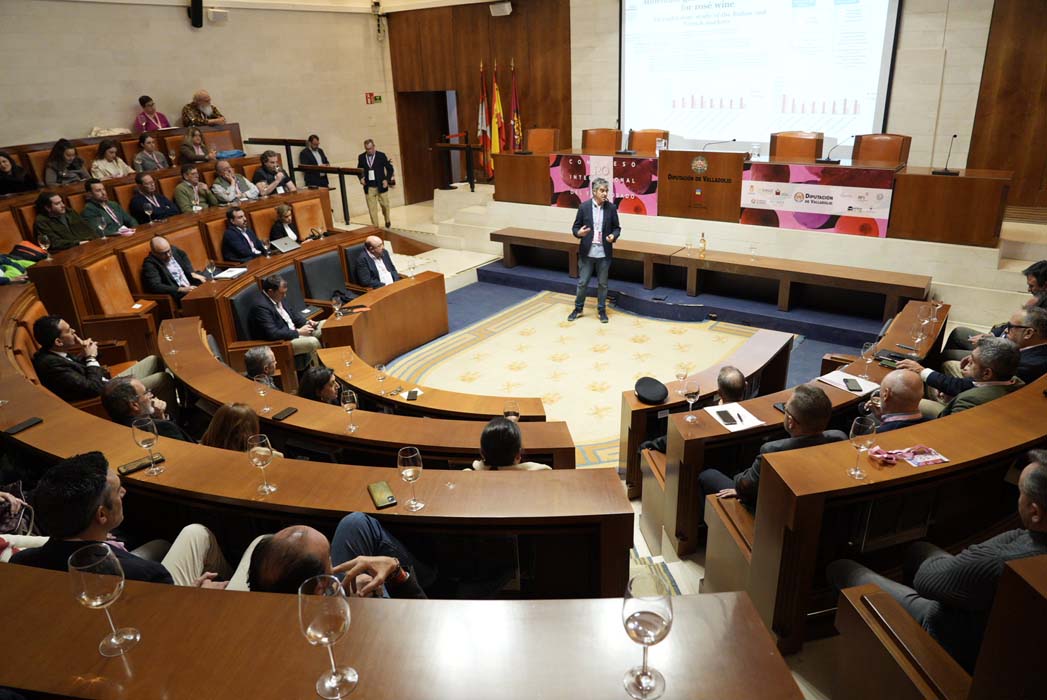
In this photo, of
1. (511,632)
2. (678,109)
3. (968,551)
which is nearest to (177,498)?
(511,632)

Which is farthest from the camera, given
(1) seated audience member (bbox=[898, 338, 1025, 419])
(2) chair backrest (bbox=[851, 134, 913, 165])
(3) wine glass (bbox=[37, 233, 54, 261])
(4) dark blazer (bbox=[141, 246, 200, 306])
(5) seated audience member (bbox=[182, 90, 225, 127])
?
(5) seated audience member (bbox=[182, 90, 225, 127])

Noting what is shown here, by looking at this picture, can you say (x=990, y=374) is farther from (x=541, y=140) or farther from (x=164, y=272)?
(x=541, y=140)

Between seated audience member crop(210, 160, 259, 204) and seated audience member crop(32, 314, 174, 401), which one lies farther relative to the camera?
seated audience member crop(210, 160, 259, 204)

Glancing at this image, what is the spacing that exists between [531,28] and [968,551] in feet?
35.5

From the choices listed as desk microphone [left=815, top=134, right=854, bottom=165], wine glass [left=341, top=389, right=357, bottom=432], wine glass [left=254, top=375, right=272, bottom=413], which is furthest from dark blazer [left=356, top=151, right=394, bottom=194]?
wine glass [left=341, top=389, right=357, bottom=432]

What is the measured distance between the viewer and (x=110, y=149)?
784cm

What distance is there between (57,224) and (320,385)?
429cm

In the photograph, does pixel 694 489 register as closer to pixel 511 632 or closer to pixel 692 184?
pixel 511 632

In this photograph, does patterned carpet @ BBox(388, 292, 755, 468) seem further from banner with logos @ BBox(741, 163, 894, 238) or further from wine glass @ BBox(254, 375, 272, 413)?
wine glass @ BBox(254, 375, 272, 413)

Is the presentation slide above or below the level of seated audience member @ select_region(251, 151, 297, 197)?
above

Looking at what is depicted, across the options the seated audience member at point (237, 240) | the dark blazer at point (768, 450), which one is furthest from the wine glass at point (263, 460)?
the seated audience member at point (237, 240)

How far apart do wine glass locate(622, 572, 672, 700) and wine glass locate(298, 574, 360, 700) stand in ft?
1.83

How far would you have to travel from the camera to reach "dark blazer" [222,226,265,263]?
22.1 ft

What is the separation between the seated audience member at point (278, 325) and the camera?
17.4 ft
